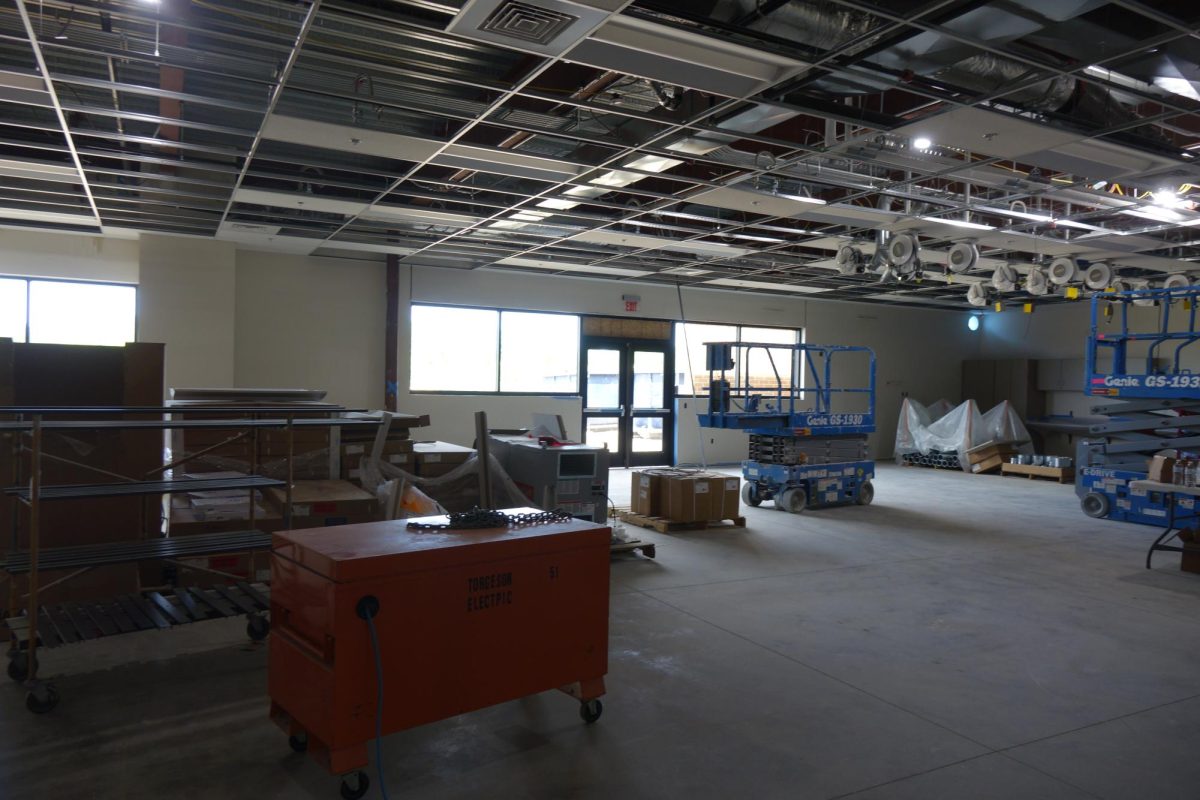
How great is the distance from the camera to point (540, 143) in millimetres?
6023

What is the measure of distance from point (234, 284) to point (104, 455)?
19.4 feet

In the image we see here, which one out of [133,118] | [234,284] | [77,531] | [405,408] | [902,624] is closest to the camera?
[77,531]

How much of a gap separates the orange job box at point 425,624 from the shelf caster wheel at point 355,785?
8 cm

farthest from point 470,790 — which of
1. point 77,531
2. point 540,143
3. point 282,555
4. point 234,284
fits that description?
point 234,284

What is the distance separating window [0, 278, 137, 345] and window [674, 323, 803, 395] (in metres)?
8.17

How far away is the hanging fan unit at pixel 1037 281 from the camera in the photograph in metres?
9.88

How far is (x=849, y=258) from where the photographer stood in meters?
9.03

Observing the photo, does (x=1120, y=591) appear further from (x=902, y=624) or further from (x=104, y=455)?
(x=104, y=455)

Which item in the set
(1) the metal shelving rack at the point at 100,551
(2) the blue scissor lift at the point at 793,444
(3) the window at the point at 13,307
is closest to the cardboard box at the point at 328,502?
(1) the metal shelving rack at the point at 100,551

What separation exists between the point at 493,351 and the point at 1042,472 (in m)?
9.39

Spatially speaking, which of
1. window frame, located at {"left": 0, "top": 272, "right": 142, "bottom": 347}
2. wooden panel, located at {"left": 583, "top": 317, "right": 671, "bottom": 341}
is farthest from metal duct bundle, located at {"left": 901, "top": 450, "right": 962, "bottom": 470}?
window frame, located at {"left": 0, "top": 272, "right": 142, "bottom": 347}

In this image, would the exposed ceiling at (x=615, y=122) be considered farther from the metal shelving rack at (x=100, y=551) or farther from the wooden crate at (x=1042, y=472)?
the wooden crate at (x=1042, y=472)

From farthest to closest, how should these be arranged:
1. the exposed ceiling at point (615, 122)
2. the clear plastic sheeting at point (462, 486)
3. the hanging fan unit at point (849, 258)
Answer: the hanging fan unit at point (849, 258) < the clear plastic sheeting at point (462, 486) < the exposed ceiling at point (615, 122)

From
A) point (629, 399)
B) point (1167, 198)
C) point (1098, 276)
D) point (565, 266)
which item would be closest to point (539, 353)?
point (565, 266)
